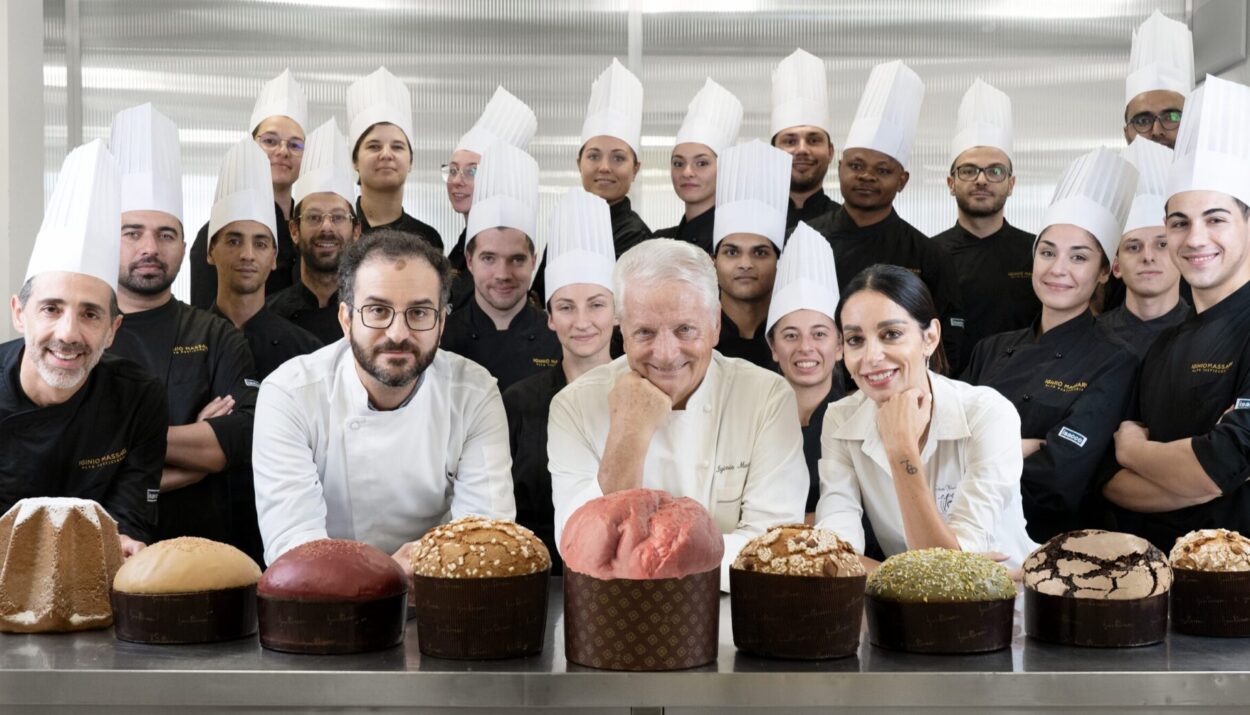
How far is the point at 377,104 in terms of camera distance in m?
4.50

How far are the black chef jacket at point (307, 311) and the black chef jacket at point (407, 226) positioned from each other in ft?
1.21

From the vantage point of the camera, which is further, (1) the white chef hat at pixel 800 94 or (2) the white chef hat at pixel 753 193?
(1) the white chef hat at pixel 800 94

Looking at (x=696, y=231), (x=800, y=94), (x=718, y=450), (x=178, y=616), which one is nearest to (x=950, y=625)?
(x=178, y=616)

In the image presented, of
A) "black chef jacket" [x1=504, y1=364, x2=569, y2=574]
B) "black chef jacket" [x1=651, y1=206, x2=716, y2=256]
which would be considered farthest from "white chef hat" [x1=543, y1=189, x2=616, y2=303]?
"black chef jacket" [x1=651, y1=206, x2=716, y2=256]

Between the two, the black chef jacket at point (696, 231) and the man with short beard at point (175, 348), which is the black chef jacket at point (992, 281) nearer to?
the black chef jacket at point (696, 231)

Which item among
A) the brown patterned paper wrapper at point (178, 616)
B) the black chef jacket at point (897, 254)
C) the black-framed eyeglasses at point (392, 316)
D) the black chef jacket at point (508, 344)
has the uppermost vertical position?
the black chef jacket at point (897, 254)

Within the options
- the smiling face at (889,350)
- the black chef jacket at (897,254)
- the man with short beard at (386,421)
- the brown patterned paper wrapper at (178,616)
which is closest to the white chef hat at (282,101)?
the black chef jacket at (897,254)

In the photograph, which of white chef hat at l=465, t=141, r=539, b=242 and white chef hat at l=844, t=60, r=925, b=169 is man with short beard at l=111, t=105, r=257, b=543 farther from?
white chef hat at l=844, t=60, r=925, b=169

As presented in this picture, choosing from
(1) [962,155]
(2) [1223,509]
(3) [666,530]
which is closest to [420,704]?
(3) [666,530]

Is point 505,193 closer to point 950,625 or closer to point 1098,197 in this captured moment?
point 1098,197

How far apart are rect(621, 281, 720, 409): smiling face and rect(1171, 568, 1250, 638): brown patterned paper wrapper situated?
1111 millimetres

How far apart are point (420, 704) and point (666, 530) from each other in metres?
0.33

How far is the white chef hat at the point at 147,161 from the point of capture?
3639 millimetres

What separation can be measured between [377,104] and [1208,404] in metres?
2.76
